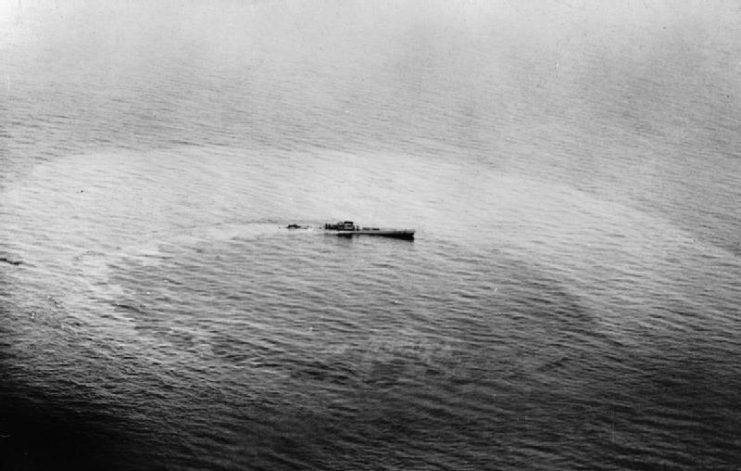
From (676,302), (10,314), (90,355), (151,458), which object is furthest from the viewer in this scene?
(676,302)

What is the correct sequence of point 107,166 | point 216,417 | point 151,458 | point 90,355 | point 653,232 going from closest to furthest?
point 151,458 < point 216,417 < point 90,355 < point 653,232 < point 107,166

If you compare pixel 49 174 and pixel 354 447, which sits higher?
pixel 49 174

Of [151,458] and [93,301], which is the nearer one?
[151,458]

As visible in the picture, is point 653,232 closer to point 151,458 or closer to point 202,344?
point 202,344

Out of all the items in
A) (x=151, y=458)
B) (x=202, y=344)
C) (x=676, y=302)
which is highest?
(x=676, y=302)

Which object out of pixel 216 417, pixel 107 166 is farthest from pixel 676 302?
pixel 107 166

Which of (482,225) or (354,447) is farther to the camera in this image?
(482,225)

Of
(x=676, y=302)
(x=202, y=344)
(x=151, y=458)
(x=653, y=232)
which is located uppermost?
(x=653, y=232)

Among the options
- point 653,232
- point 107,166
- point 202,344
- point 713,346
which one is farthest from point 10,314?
point 653,232

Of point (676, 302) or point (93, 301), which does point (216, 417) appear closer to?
point (93, 301)
